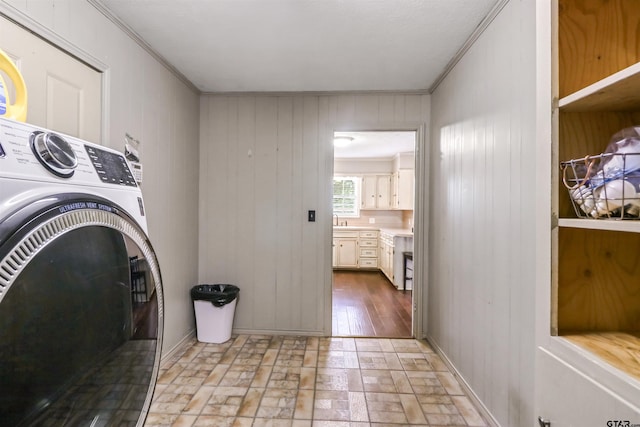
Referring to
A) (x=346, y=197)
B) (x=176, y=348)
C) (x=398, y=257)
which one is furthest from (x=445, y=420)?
(x=346, y=197)

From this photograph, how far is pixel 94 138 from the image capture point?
61.7 inches

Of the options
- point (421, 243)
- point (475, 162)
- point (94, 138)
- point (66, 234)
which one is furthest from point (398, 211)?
point (66, 234)

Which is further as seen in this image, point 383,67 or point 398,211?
point 398,211

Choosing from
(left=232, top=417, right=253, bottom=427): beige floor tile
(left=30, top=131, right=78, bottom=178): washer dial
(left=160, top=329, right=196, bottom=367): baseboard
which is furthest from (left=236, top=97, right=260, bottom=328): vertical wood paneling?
(left=30, top=131, right=78, bottom=178): washer dial

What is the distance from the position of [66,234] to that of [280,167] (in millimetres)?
2202

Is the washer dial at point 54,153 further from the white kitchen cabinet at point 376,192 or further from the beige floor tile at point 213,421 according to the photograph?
the white kitchen cabinet at point 376,192

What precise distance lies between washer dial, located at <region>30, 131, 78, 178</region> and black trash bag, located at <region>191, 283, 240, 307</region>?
2.02 meters

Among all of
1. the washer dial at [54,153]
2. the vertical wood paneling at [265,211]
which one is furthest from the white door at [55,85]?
the vertical wood paneling at [265,211]

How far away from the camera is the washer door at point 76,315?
0.54m

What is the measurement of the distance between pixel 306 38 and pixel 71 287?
6.13 feet

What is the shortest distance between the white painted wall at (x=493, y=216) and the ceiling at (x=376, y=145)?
1.90m

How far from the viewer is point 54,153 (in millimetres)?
650

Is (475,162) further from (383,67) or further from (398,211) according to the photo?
(398,211)

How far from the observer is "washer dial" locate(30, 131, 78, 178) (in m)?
0.62
